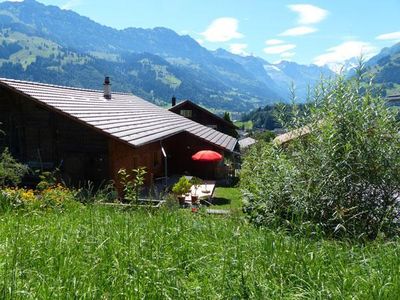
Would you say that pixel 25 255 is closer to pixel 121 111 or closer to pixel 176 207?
pixel 176 207

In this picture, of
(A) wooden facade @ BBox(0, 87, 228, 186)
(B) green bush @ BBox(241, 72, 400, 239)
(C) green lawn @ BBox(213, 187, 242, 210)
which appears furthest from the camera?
(C) green lawn @ BBox(213, 187, 242, 210)

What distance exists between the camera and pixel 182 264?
3.72m

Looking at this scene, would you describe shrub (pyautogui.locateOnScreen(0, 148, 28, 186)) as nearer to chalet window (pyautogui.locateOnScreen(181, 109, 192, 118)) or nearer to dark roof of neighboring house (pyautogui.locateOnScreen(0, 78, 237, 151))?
dark roof of neighboring house (pyautogui.locateOnScreen(0, 78, 237, 151))

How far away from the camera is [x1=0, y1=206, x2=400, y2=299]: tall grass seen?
2.97m

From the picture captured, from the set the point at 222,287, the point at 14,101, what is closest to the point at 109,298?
the point at 222,287

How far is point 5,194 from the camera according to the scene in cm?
679

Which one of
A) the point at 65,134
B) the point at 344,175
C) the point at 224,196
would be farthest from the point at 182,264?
the point at 224,196

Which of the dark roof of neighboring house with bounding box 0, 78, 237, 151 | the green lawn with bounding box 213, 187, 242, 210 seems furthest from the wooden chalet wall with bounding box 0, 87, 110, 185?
the green lawn with bounding box 213, 187, 242, 210

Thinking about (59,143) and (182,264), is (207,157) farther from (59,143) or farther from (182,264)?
(182,264)

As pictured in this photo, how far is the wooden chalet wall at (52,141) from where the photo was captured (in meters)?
18.2

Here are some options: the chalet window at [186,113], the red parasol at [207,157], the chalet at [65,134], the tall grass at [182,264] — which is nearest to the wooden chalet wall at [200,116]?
the chalet window at [186,113]

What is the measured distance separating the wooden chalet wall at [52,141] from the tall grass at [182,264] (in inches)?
542

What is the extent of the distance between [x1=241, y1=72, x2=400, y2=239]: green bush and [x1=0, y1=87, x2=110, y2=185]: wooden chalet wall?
1362cm

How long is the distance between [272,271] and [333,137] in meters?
2.58
